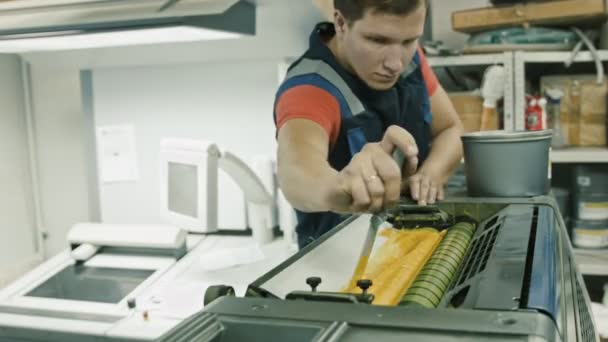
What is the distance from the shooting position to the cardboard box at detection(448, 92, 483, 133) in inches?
91.7

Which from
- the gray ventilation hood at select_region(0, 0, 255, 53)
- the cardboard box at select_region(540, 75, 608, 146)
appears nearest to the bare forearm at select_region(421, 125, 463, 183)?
the gray ventilation hood at select_region(0, 0, 255, 53)

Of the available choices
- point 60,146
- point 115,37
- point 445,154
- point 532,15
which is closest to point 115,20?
point 115,37

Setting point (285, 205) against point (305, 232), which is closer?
point (305, 232)

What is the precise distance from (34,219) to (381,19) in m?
2.12

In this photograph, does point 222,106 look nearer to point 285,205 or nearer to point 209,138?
point 209,138

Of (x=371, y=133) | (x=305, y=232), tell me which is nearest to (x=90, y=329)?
(x=305, y=232)

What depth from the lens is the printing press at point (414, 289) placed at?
0.49 metres

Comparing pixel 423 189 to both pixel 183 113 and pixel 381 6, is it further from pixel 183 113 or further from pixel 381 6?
pixel 183 113

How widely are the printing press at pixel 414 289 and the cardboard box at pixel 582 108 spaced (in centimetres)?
150

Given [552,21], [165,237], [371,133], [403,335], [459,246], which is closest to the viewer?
[403,335]

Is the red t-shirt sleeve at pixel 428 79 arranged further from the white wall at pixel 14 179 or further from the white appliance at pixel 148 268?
the white wall at pixel 14 179

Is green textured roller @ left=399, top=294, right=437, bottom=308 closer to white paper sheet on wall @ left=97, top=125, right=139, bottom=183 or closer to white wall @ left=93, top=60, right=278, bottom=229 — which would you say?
white wall @ left=93, top=60, right=278, bottom=229

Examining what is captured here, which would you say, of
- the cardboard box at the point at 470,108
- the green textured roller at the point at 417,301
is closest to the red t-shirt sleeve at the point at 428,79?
the green textured roller at the point at 417,301

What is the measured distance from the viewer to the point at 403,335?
0.48 m
